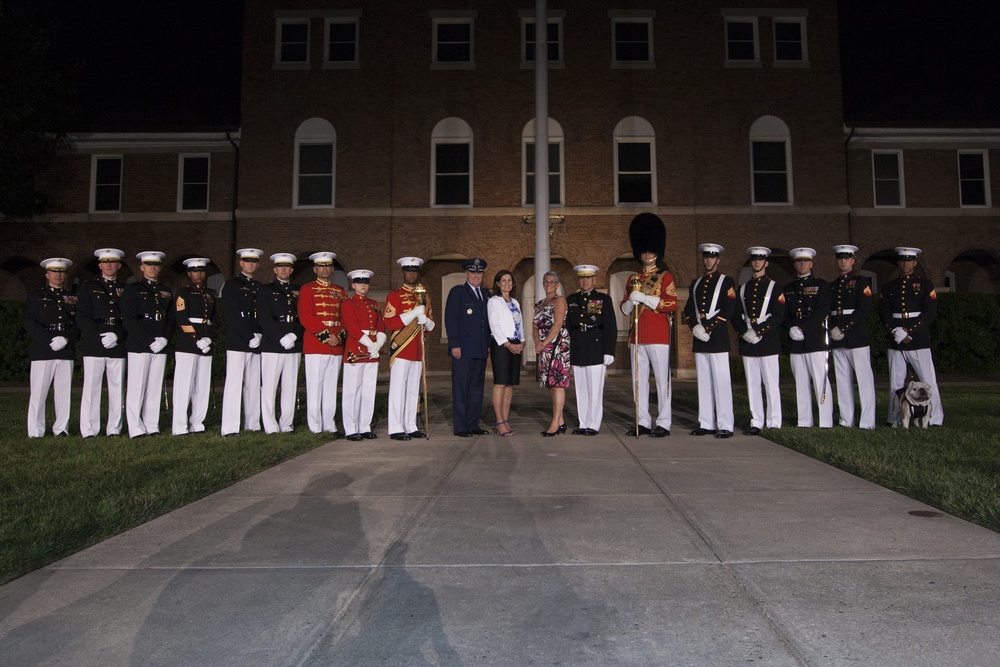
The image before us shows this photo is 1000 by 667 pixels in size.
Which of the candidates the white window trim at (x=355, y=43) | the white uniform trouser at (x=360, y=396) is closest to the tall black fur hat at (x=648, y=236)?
the white uniform trouser at (x=360, y=396)

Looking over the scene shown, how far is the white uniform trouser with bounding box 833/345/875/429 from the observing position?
9109 millimetres

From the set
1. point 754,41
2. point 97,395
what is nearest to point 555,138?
point 754,41

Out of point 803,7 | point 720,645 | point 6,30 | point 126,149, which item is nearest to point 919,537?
point 720,645

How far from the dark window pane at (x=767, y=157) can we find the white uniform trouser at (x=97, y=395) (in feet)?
62.1

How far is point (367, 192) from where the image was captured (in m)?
22.0

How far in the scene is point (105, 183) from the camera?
77.3ft

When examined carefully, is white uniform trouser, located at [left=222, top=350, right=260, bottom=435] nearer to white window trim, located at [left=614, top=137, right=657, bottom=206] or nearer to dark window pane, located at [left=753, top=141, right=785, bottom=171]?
white window trim, located at [left=614, top=137, right=657, bottom=206]

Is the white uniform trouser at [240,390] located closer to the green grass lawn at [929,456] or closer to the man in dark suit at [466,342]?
the man in dark suit at [466,342]

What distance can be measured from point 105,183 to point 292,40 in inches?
296

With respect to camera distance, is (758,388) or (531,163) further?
(531,163)

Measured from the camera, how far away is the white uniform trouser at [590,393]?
911cm

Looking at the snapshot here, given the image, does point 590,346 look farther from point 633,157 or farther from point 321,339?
point 633,157

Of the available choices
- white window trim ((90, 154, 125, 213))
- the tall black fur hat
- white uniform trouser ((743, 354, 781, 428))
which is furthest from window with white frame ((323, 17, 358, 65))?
white uniform trouser ((743, 354, 781, 428))

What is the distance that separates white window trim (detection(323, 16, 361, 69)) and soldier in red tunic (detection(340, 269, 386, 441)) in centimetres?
1542
